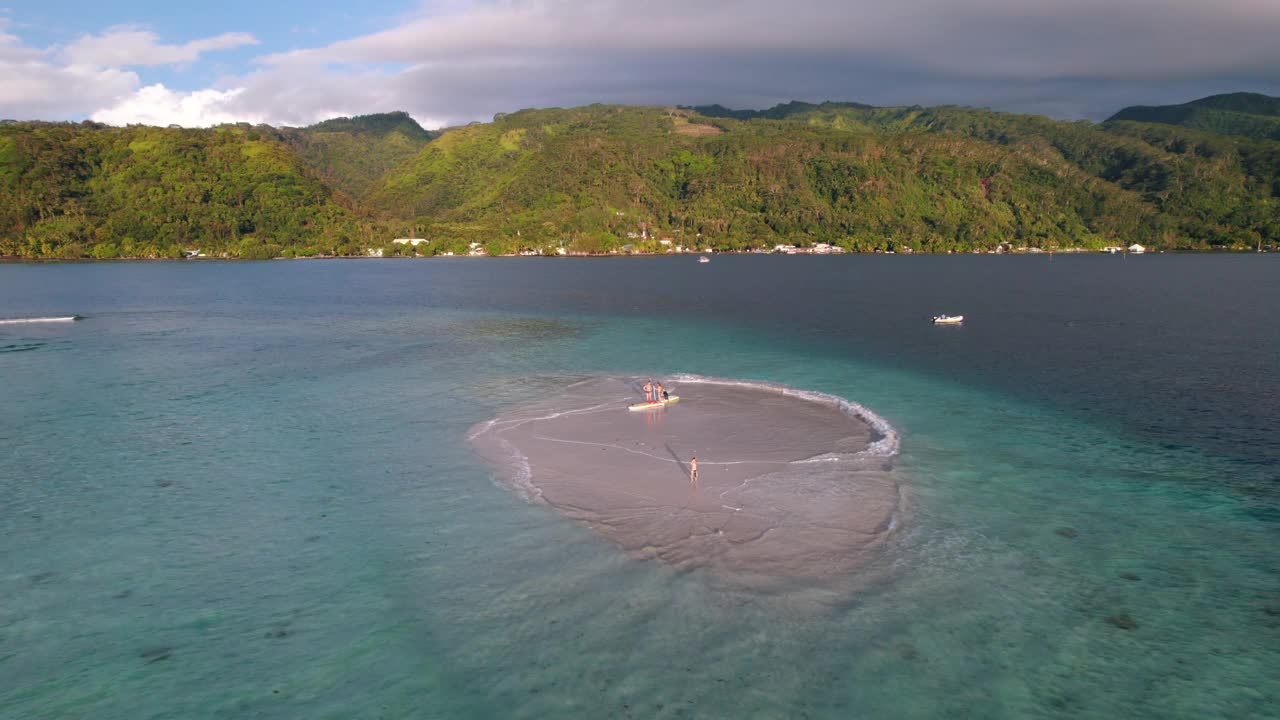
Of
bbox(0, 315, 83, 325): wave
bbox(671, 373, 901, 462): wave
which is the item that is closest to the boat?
bbox(671, 373, 901, 462): wave

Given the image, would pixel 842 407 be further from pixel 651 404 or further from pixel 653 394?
pixel 651 404

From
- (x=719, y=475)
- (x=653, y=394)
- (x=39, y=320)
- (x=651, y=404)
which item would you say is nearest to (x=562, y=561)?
(x=719, y=475)

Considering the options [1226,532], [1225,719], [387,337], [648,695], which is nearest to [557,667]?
[648,695]

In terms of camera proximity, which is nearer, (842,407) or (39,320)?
(842,407)

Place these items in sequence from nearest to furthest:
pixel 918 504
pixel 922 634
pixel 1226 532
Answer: pixel 922 634 < pixel 1226 532 < pixel 918 504

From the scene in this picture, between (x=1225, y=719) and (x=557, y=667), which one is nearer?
(x=1225, y=719)

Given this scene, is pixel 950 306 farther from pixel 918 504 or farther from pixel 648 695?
pixel 648 695
